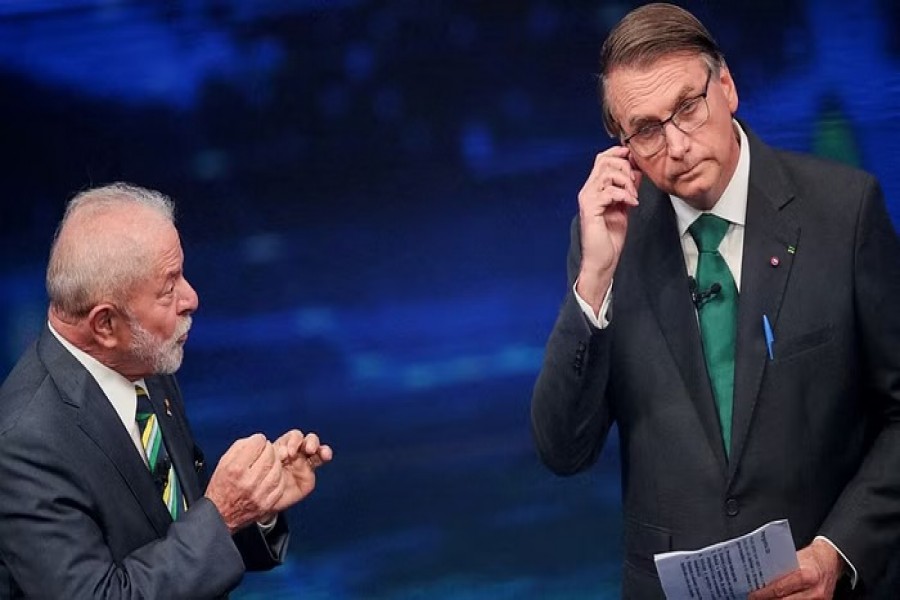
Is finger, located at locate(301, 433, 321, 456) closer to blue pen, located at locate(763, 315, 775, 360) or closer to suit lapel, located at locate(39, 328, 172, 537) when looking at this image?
suit lapel, located at locate(39, 328, 172, 537)

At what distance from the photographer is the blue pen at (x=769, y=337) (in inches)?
111

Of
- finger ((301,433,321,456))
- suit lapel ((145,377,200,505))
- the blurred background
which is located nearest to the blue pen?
finger ((301,433,321,456))

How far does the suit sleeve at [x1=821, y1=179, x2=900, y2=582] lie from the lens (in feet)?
9.24

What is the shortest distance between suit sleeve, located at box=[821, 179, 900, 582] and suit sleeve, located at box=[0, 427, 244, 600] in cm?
109

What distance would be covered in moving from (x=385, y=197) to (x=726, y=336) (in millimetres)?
1647

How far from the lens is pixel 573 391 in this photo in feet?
9.41

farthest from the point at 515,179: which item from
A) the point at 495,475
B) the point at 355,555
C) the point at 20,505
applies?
the point at 20,505

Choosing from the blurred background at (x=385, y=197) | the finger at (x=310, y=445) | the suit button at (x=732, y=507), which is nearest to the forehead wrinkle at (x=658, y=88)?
the suit button at (x=732, y=507)

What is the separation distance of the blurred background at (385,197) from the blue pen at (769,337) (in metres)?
1.50

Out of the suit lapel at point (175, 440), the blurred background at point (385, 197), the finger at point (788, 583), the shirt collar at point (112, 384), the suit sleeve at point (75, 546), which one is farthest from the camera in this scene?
the blurred background at point (385, 197)

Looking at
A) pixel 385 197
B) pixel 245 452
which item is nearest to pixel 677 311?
pixel 245 452

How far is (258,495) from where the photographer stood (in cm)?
282

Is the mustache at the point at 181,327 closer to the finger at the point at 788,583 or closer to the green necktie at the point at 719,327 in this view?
the green necktie at the point at 719,327

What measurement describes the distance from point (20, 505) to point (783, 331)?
4.46 feet
